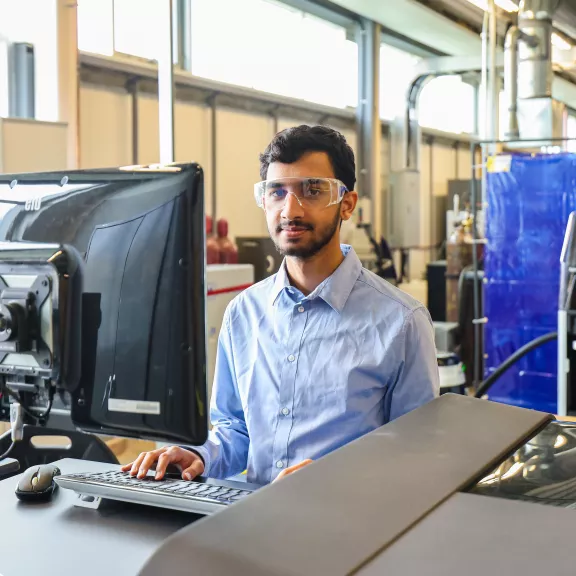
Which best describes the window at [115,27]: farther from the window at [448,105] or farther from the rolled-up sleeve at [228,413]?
the window at [448,105]

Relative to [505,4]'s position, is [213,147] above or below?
below

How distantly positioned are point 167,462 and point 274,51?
6417 mm

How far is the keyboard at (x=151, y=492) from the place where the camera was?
41.4 inches

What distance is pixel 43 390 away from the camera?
112 cm

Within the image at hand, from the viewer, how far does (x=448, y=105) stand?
35.1 ft

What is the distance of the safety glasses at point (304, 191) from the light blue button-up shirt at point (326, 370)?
149 mm

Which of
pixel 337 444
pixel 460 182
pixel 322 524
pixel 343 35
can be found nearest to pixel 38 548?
pixel 322 524

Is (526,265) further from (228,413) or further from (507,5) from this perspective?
(228,413)

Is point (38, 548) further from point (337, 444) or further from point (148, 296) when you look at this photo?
point (337, 444)

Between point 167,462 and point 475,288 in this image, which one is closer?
point 167,462

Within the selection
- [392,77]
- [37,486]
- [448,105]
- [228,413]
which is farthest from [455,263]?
[37,486]

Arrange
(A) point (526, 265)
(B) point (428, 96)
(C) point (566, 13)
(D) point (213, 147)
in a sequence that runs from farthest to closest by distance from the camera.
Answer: (B) point (428, 96)
(D) point (213, 147)
(C) point (566, 13)
(A) point (526, 265)

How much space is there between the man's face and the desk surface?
0.61m

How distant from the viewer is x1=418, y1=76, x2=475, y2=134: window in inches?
399
